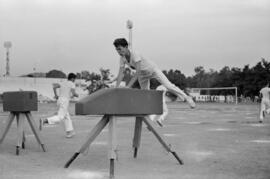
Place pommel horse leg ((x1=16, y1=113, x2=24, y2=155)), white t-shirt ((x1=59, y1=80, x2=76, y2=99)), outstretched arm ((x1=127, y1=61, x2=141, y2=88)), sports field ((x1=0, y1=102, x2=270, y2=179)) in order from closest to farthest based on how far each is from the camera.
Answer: sports field ((x1=0, y1=102, x2=270, y2=179))
outstretched arm ((x1=127, y1=61, x2=141, y2=88))
pommel horse leg ((x1=16, y1=113, x2=24, y2=155))
white t-shirt ((x1=59, y1=80, x2=76, y2=99))

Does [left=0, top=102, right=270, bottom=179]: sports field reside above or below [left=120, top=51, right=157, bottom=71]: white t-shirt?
below

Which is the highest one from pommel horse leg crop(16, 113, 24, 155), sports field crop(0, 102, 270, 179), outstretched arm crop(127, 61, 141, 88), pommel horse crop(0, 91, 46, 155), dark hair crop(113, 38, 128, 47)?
dark hair crop(113, 38, 128, 47)

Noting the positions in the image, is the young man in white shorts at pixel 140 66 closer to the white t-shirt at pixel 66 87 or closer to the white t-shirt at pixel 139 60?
the white t-shirt at pixel 139 60

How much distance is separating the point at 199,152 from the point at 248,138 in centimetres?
322

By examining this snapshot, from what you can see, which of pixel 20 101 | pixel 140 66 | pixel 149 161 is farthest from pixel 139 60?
pixel 20 101

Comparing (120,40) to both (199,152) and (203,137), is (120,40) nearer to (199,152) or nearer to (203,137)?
(199,152)

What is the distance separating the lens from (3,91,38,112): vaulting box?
8344mm

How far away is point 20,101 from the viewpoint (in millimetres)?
8352

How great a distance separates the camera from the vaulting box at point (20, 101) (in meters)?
8.34

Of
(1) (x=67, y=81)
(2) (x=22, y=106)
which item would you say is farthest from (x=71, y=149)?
(1) (x=67, y=81)

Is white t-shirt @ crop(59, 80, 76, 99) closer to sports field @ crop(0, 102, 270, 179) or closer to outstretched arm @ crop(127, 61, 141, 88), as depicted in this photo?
sports field @ crop(0, 102, 270, 179)

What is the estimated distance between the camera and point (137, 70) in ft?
23.6

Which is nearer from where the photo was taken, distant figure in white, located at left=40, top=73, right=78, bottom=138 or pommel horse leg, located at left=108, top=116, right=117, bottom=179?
pommel horse leg, located at left=108, top=116, right=117, bottom=179

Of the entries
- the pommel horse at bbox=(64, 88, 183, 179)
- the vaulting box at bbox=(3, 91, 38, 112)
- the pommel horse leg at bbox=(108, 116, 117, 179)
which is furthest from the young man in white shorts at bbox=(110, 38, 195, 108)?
the vaulting box at bbox=(3, 91, 38, 112)
